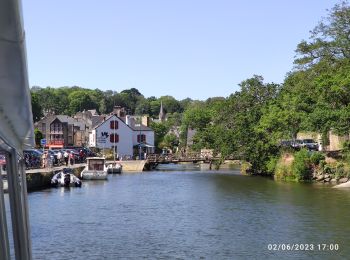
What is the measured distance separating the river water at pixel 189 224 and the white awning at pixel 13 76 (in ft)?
57.6

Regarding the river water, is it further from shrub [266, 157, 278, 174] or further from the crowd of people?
shrub [266, 157, 278, 174]

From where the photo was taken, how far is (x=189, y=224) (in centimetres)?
2897

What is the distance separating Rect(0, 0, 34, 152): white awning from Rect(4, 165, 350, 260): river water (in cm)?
1756

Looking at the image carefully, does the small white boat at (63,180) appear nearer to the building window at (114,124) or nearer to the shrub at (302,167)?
the shrub at (302,167)

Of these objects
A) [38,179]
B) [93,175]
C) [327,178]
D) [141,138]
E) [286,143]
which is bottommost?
[327,178]

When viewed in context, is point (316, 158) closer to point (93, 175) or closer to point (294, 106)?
point (294, 106)

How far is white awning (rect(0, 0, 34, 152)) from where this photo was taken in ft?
6.79

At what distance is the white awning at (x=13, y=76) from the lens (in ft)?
6.79

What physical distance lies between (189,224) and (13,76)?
88.2ft

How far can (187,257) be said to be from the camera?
20672 millimetres

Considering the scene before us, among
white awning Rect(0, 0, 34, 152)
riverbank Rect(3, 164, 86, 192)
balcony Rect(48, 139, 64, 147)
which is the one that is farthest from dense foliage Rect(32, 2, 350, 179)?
white awning Rect(0, 0, 34, 152)

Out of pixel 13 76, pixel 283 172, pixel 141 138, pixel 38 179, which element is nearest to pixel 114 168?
pixel 283 172

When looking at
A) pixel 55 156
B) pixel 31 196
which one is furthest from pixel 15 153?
pixel 55 156

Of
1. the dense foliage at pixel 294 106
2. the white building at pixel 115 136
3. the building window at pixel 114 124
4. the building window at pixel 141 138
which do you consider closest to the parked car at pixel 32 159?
the dense foliage at pixel 294 106
